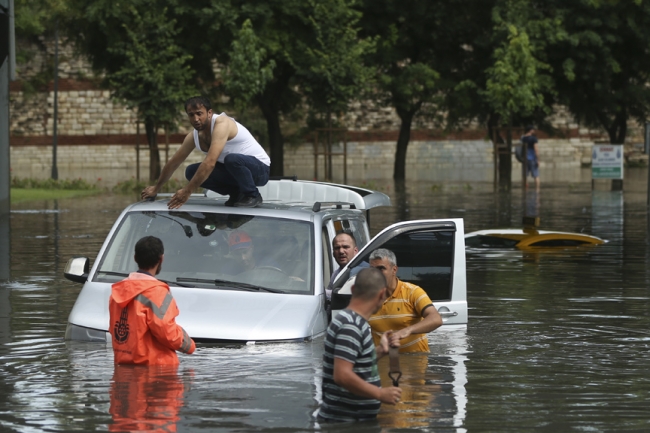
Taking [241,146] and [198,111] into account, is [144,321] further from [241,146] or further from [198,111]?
[241,146]

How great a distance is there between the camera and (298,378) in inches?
330

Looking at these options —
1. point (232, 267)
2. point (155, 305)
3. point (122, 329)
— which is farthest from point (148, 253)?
point (232, 267)

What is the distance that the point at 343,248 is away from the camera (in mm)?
9508

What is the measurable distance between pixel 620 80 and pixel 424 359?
38.3m

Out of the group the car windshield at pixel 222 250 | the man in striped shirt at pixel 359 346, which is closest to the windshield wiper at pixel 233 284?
the car windshield at pixel 222 250

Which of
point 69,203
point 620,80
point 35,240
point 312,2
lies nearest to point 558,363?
point 35,240

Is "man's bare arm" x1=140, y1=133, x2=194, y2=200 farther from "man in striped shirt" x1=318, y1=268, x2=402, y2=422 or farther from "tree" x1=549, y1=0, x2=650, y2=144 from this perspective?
"tree" x1=549, y1=0, x2=650, y2=144

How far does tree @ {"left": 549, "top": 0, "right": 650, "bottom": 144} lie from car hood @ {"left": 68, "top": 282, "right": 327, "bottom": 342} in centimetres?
3428

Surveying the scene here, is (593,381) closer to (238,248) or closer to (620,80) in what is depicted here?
(238,248)

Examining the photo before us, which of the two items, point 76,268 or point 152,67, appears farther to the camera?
point 152,67

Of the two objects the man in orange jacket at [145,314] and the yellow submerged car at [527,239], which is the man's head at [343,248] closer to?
the man in orange jacket at [145,314]

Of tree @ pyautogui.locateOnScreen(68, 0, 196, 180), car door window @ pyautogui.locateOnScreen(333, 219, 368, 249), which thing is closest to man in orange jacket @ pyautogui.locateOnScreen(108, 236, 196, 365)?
car door window @ pyautogui.locateOnScreen(333, 219, 368, 249)

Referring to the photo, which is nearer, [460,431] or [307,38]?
[460,431]

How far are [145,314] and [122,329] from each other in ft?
0.73
